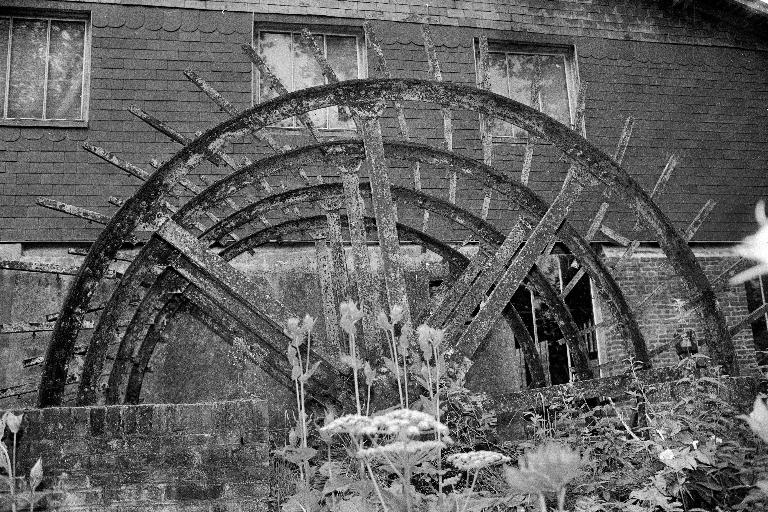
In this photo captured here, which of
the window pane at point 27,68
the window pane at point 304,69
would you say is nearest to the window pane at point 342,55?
the window pane at point 304,69

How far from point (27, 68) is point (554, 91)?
25.9ft

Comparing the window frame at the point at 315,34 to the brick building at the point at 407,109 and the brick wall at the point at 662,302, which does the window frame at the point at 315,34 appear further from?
the brick wall at the point at 662,302

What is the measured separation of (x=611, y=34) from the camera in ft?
38.5

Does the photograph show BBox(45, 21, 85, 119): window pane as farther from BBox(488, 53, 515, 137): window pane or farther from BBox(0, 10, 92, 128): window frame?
BBox(488, 53, 515, 137): window pane

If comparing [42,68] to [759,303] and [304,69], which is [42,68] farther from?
[759,303]

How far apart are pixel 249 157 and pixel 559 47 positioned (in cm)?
541

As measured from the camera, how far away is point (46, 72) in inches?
393

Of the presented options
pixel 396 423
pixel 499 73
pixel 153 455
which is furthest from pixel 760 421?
pixel 499 73

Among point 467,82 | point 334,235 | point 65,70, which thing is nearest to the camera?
point 334,235

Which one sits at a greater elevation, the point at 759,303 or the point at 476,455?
the point at 759,303

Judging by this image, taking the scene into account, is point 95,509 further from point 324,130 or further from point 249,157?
point 324,130

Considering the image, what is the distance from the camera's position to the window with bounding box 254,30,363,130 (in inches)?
418

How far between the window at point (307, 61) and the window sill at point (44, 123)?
101 inches

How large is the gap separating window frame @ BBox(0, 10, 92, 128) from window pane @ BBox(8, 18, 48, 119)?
5cm
